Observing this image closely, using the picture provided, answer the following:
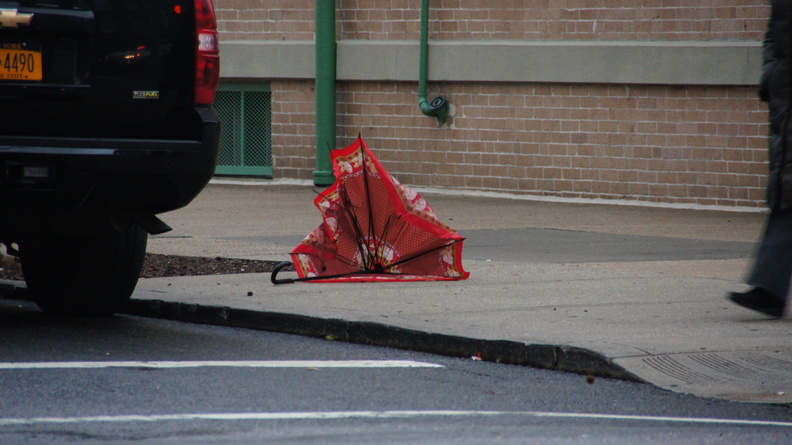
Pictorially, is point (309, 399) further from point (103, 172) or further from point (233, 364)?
point (103, 172)

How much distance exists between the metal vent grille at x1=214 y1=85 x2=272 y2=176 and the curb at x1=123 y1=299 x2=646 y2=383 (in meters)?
11.4

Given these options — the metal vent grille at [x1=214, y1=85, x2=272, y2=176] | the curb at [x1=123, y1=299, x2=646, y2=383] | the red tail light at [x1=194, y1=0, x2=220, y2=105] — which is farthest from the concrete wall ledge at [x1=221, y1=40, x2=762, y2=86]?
the red tail light at [x1=194, y1=0, x2=220, y2=105]

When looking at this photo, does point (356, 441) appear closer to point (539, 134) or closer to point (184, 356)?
point (184, 356)

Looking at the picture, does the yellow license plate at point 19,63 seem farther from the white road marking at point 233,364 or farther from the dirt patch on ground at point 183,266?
the dirt patch on ground at point 183,266

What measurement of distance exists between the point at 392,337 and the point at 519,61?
400 inches

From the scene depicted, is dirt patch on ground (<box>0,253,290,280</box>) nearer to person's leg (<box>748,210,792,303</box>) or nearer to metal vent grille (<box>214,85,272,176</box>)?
person's leg (<box>748,210,792,303</box>)

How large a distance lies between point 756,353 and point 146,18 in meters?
3.50

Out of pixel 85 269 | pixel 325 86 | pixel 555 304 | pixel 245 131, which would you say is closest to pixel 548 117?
pixel 325 86

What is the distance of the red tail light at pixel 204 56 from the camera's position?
6.82 m

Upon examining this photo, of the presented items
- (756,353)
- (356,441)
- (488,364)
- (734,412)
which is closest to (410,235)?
(488,364)

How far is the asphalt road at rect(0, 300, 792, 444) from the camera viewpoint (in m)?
4.96

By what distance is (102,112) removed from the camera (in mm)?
6594

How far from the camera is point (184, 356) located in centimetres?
673

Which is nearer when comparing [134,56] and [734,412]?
[734,412]
